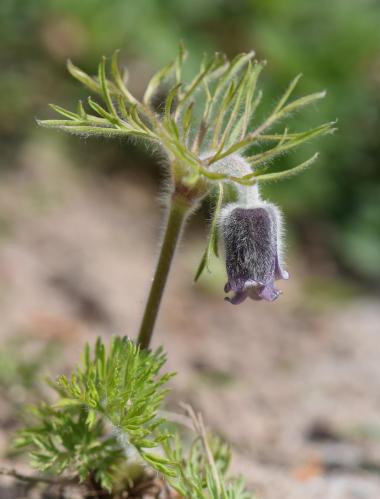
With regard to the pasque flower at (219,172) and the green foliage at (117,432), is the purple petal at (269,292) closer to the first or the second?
the pasque flower at (219,172)

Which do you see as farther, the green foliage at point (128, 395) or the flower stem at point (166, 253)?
the flower stem at point (166, 253)

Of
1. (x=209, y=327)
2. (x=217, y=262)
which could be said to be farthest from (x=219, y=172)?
(x=217, y=262)

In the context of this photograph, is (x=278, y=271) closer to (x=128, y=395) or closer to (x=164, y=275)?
(x=164, y=275)

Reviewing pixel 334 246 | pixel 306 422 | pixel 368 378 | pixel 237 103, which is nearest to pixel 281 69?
pixel 334 246

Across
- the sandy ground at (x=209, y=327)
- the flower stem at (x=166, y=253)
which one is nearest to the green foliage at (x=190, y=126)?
the flower stem at (x=166, y=253)

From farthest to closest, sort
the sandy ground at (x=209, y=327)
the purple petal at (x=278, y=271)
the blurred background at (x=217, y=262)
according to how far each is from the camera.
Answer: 1. the blurred background at (x=217, y=262)
2. the sandy ground at (x=209, y=327)
3. the purple petal at (x=278, y=271)

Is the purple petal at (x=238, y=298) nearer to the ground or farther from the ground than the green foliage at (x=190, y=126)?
nearer to the ground

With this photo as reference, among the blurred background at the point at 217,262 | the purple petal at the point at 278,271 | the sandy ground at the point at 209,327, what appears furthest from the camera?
the blurred background at the point at 217,262
